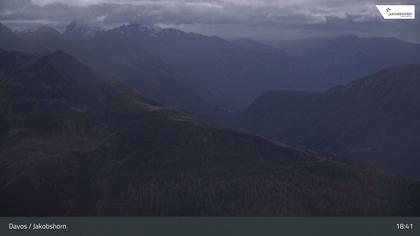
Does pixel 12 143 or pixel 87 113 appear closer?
pixel 12 143

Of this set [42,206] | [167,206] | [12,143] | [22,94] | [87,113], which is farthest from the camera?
[22,94]

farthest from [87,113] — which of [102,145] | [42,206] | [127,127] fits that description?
[42,206]

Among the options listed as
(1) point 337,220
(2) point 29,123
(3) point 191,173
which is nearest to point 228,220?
(1) point 337,220

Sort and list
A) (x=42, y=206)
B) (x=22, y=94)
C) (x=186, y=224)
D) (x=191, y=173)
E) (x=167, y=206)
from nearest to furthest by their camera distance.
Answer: (x=186, y=224) < (x=42, y=206) < (x=167, y=206) < (x=191, y=173) < (x=22, y=94)

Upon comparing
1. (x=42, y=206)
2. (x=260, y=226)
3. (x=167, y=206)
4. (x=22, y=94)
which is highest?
(x=260, y=226)

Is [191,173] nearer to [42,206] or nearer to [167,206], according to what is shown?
[167,206]

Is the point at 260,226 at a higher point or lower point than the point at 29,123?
higher
